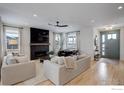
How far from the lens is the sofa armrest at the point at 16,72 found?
101 inches

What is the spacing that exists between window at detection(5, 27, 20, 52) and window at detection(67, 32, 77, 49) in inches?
179

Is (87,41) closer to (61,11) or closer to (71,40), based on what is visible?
(71,40)

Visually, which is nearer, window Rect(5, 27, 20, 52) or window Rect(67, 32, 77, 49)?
window Rect(5, 27, 20, 52)

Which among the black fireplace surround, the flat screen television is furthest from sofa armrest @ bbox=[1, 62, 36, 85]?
the flat screen television

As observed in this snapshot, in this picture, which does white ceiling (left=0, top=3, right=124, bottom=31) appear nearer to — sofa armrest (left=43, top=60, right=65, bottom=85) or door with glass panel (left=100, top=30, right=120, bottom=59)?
sofa armrest (left=43, top=60, right=65, bottom=85)

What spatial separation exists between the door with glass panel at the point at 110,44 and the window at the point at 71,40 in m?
2.32

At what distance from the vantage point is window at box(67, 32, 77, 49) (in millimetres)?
8452

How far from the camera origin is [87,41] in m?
6.86

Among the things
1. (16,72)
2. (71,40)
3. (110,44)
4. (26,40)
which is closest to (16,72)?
(16,72)

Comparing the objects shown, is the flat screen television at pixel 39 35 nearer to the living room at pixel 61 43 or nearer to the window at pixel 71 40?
the living room at pixel 61 43

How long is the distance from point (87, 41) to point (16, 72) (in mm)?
5317
